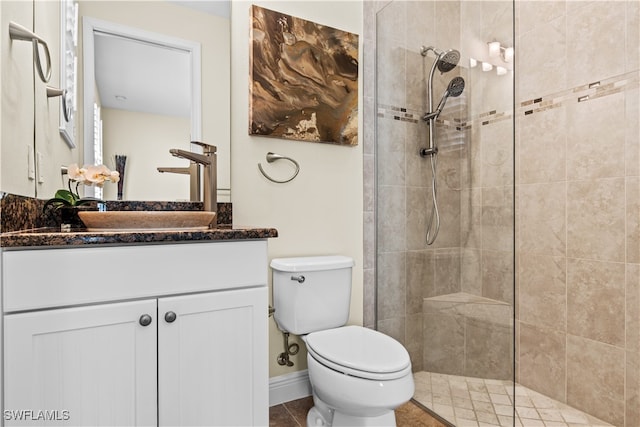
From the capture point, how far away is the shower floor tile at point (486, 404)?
61.4 inches

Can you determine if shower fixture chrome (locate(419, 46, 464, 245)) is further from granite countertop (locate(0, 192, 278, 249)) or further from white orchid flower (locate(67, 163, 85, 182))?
white orchid flower (locate(67, 163, 85, 182))

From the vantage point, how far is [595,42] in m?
1.78

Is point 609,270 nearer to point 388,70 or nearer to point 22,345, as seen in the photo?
point 388,70

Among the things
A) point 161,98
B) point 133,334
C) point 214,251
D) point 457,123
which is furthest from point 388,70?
point 133,334

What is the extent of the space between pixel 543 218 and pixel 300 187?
1.31 metres

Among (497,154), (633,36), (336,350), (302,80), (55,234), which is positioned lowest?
A: (336,350)

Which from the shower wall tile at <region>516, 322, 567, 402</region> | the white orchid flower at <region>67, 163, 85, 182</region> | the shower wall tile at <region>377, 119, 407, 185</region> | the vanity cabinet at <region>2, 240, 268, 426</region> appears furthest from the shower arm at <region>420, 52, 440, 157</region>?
the white orchid flower at <region>67, 163, 85, 182</region>

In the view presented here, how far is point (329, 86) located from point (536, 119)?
3.78 ft

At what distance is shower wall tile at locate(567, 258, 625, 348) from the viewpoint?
5.51 ft

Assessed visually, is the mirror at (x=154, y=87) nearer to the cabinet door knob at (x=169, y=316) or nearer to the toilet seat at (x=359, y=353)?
the cabinet door knob at (x=169, y=316)

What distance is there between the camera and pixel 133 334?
103cm

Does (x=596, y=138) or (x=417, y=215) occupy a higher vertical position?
(x=596, y=138)

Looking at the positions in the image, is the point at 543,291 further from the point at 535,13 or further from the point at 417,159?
the point at 535,13

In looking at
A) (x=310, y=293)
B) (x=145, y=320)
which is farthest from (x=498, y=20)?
(x=145, y=320)
